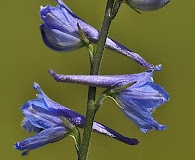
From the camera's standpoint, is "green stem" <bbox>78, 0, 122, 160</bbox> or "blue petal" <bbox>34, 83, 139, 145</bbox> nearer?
"green stem" <bbox>78, 0, 122, 160</bbox>

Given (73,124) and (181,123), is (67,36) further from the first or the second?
(181,123)

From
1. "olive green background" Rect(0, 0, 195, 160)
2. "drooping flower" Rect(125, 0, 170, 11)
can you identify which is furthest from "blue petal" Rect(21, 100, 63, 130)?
"olive green background" Rect(0, 0, 195, 160)

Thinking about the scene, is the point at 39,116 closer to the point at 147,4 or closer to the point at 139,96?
the point at 139,96

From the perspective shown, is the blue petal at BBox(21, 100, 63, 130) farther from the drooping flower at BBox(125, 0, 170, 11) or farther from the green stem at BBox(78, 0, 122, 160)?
the drooping flower at BBox(125, 0, 170, 11)

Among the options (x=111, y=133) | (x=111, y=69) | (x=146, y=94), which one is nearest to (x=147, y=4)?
(x=146, y=94)

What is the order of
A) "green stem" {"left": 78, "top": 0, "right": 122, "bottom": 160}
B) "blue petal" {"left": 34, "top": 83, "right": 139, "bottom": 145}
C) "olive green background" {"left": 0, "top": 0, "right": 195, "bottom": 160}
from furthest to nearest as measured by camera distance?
1. "olive green background" {"left": 0, "top": 0, "right": 195, "bottom": 160}
2. "blue petal" {"left": 34, "top": 83, "right": 139, "bottom": 145}
3. "green stem" {"left": 78, "top": 0, "right": 122, "bottom": 160}

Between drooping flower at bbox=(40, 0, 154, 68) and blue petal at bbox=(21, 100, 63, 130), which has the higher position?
drooping flower at bbox=(40, 0, 154, 68)

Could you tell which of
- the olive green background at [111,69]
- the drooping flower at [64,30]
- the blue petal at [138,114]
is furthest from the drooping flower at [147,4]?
the olive green background at [111,69]

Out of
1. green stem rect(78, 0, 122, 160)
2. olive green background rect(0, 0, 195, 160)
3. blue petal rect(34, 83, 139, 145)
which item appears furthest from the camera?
olive green background rect(0, 0, 195, 160)
